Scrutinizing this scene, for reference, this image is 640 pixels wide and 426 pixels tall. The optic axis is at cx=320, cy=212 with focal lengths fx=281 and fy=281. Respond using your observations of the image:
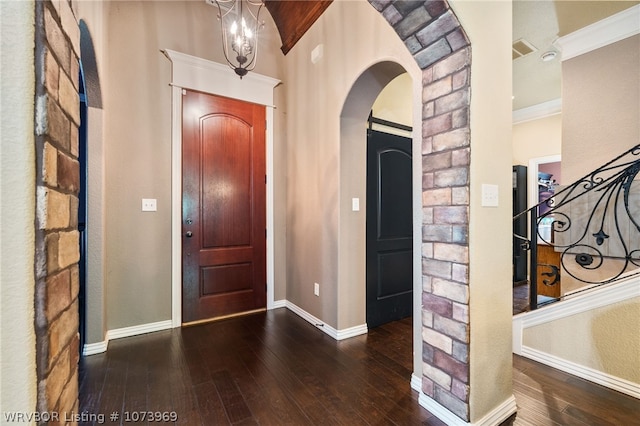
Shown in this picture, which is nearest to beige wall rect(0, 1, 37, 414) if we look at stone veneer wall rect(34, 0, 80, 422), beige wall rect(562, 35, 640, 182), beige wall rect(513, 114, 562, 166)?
stone veneer wall rect(34, 0, 80, 422)

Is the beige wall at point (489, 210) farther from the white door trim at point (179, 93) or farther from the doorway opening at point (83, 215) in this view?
the doorway opening at point (83, 215)

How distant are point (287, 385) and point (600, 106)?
13.6ft

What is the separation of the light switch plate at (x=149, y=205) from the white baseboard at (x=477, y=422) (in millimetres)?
2765

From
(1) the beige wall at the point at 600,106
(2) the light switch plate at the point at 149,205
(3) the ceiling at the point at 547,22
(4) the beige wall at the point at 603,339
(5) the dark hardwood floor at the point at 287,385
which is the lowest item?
(5) the dark hardwood floor at the point at 287,385

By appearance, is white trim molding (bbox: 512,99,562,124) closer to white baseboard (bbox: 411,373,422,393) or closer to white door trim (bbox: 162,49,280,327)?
white door trim (bbox: 162,49,280,327)

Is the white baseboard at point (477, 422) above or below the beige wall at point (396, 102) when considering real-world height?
below

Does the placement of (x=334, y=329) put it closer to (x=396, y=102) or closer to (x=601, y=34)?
(x=396, y=102)

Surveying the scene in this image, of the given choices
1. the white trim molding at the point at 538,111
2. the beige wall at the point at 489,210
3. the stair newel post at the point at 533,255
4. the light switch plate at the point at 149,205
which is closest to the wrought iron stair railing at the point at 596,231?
the stair newel post at the point at 533,255

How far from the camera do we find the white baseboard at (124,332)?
7.57ft

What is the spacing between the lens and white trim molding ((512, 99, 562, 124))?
4.84 meters

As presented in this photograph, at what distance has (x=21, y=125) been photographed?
52 centimetres

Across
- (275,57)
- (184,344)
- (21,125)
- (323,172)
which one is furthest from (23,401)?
(275,57)

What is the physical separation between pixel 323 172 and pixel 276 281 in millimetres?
1527

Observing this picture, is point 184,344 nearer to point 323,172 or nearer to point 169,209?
point 169,209
